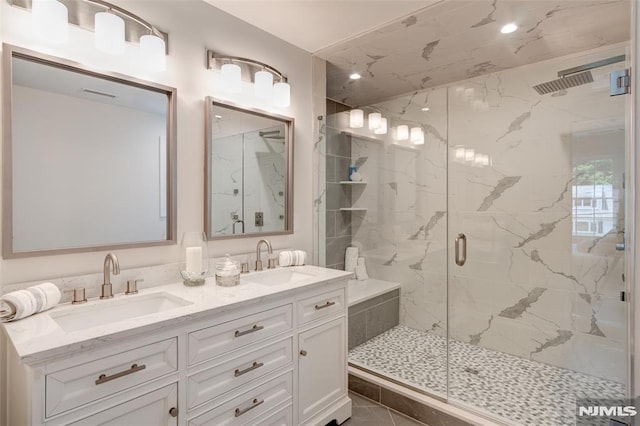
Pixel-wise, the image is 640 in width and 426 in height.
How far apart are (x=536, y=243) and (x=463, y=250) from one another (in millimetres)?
567

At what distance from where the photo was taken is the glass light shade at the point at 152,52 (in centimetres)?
159

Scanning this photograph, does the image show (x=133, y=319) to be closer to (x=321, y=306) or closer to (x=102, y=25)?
(x=321, y=306)

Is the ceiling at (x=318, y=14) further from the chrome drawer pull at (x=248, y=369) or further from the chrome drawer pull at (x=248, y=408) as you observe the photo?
the chrome drawer pull at (x=248, y=408)

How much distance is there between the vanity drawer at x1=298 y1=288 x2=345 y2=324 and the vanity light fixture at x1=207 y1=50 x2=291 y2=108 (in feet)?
4.37

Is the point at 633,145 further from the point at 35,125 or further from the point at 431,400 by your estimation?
the point at 35,125

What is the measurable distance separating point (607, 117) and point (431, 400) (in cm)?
221

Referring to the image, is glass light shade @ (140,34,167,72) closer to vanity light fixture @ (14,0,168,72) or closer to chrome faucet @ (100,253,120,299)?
vanity light fixture @ (14,0,168,72)

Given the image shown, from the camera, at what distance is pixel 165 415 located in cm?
117

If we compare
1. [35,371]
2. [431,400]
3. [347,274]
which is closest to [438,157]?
Result: [347,274]

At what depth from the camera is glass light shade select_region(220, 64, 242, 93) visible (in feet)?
6.35

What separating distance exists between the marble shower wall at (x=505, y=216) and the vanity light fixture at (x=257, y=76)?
1.05 m

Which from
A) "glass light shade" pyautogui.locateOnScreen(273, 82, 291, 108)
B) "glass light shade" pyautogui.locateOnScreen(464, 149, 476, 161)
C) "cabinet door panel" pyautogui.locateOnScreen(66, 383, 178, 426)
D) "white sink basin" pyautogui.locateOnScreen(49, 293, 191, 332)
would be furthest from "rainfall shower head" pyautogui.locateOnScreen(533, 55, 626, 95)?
"cabinet door panel" pyautogui.locateOnScreen(66, 383, 178, 426)

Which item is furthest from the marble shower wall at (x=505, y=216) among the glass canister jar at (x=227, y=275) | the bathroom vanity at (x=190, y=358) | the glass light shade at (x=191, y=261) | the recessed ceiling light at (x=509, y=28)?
the glass light shade at (x=191, y=261)

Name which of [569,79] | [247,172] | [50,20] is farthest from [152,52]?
[569,79]
